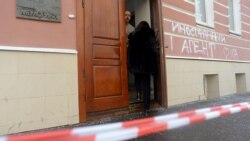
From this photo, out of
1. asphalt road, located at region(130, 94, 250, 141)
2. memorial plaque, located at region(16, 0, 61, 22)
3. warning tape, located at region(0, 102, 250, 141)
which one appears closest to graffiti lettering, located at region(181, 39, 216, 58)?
asphalt road, located at region(130, 94, 250, 141)

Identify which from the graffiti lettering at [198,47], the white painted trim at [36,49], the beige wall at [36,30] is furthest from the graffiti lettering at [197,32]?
the white painted trim at [36,49]

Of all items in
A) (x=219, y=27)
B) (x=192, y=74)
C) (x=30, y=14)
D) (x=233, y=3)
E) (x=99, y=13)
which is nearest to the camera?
(x=30, y=14)

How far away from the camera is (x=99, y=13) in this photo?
645cm

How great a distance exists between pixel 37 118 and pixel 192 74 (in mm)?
4915

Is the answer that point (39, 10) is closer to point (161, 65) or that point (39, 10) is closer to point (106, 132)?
point (161, 65)

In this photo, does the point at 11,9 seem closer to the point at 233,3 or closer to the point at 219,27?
the point at 219,27

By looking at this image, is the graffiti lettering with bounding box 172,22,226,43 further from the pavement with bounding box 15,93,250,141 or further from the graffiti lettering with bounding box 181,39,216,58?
the pavement with bounding box 15,93,250,141

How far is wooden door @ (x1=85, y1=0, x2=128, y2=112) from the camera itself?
6.16 metres

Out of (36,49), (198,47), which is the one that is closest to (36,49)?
(36,49)

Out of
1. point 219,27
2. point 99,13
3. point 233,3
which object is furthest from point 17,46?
point 233,3

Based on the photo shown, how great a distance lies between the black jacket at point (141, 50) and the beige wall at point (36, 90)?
1705 mm

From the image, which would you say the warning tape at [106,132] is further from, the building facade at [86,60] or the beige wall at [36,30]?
the beige wall at [36,30]

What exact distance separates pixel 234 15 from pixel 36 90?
9.51 m

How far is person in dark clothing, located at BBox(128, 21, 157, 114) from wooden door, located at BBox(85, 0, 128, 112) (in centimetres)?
31
